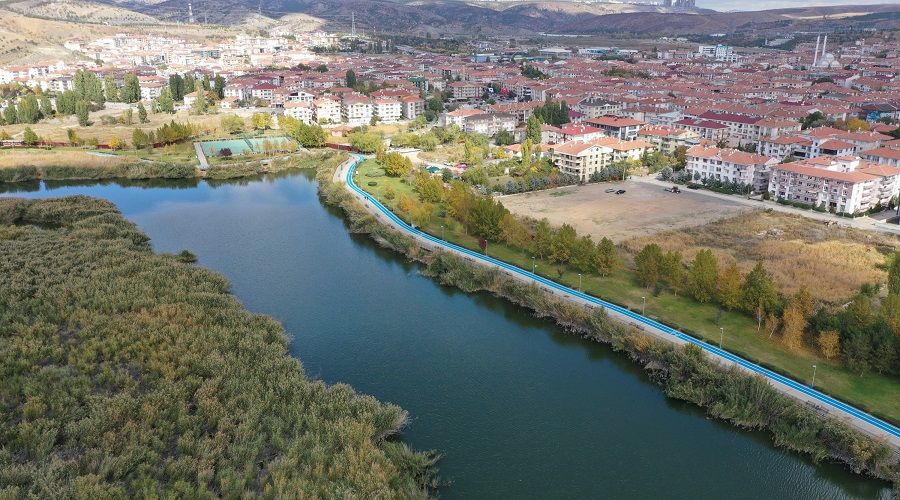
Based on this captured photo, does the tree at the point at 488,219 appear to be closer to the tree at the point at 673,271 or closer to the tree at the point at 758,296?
the tree at the point at 673,271

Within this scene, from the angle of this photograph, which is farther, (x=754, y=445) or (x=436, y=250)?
(x=436, y=250)

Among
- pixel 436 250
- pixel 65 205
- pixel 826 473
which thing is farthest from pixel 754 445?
pixel 65 205

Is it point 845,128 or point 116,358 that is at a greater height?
point 845,128

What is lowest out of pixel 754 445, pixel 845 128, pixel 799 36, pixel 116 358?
pixel 754 445

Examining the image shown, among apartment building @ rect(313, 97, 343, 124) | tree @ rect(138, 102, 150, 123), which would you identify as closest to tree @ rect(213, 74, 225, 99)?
tree @ rect(138, 102, 150, 123)

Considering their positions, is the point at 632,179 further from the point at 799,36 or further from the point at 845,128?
the point at 799,36

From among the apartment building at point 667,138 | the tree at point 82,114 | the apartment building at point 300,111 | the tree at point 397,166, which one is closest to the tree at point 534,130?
the apartment building at point 667,138
